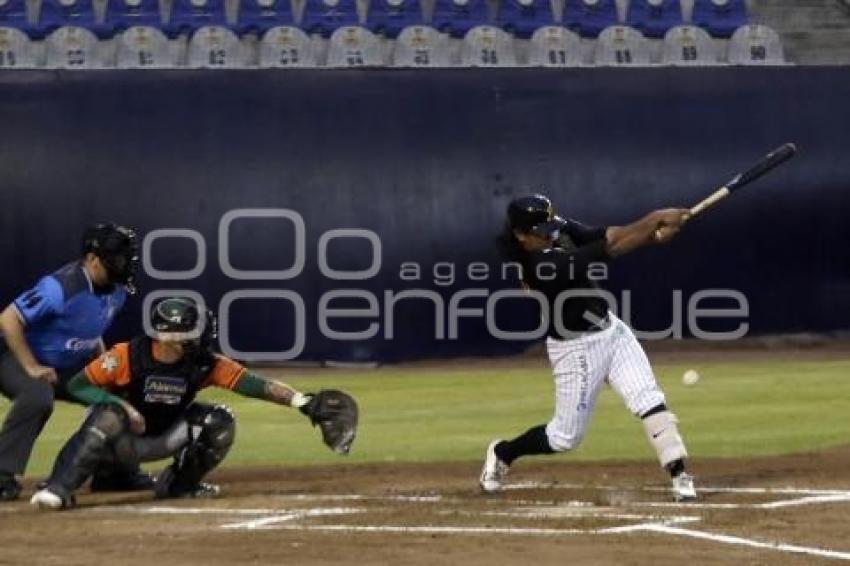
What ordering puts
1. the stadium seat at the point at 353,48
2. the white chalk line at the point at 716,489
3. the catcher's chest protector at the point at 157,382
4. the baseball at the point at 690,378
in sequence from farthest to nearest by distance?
1. the stadium seat at the point at 353,48
2. the baseball at the point at 690,378
3. the white chalk line at the point at 716,489
4. the catcher's chest protector at the point at 157,382

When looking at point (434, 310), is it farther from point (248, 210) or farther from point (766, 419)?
point (766, 419)

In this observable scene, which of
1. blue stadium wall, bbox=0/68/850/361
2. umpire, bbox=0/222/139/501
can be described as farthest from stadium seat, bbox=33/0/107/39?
umpire, bbox=0/222/139/501

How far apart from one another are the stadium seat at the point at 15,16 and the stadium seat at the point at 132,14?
107cm

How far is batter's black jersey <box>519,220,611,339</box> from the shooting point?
34.6 feet

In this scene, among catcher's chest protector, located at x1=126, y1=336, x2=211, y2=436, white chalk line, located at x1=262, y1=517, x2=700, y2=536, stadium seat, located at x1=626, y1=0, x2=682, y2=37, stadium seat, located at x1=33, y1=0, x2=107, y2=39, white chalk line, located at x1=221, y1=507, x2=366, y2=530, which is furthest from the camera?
stadium seat, located at x1=626, y1=0, x2=682, y2=37

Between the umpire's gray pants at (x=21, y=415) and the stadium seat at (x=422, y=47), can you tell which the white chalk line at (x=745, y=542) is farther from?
the stadium seat at (x=422, y=47)

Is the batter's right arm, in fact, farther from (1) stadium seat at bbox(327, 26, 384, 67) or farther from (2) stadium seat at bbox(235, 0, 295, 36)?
(2) stadium seat at bbox(235, 0, 295, 36)

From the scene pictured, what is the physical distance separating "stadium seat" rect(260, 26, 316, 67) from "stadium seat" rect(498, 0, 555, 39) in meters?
2.83

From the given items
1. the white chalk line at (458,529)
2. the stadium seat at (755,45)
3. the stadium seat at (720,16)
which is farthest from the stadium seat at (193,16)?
the white chalk line at (458,529)

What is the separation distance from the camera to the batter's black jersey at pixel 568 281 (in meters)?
10.5

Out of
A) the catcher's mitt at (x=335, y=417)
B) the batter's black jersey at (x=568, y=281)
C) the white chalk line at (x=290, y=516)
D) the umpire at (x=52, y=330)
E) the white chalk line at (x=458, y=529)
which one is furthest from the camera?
the umpire at (x=52, y=330)

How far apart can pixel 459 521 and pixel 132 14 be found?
701 inches

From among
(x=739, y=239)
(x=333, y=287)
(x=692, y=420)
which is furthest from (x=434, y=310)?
(x=692, y=420)

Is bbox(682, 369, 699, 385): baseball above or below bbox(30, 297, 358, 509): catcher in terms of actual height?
above
